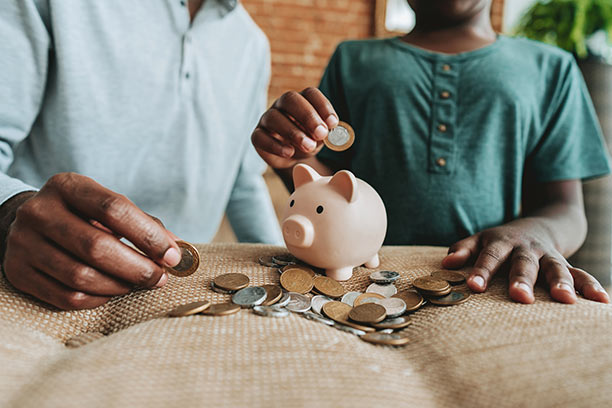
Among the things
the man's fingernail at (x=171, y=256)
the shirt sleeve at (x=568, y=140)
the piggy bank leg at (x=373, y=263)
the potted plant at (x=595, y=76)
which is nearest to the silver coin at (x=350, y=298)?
the piggy bank leg at (x=373, y=263)

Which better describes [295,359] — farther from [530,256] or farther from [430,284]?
[530,256]

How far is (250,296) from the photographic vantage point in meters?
0.52

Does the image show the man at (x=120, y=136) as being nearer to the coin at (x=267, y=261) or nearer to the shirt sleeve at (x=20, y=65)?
the shirt sleeve at (x=20, y=65)

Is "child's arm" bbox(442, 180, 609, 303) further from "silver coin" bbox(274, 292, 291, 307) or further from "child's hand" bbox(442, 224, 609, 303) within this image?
"silver coin" bbox(274, 292, 291, 307)

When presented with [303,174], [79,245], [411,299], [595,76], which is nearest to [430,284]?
[411,299]

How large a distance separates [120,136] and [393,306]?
30.0 inches

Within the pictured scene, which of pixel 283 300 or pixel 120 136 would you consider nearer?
pixel 283 300

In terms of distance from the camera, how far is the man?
481mm

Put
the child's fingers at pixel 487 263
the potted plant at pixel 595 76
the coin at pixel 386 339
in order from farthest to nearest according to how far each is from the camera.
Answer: the potted plant at pixel 595 76
the child's fingers at pixel 487 263
the coin at pixel 386 339

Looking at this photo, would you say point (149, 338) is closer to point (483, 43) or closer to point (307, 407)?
point (307, 407)

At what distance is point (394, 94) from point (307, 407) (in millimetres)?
806

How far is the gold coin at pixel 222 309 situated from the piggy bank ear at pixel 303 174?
9.0 inches

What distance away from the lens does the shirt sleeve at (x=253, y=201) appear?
1.30 meters

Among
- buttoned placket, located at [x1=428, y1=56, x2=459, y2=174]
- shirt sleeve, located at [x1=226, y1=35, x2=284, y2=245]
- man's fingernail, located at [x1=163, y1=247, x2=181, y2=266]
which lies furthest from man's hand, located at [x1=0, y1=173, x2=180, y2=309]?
shirt sleeve, located at [x1=226, y1=35, x2=284, y2=245]
